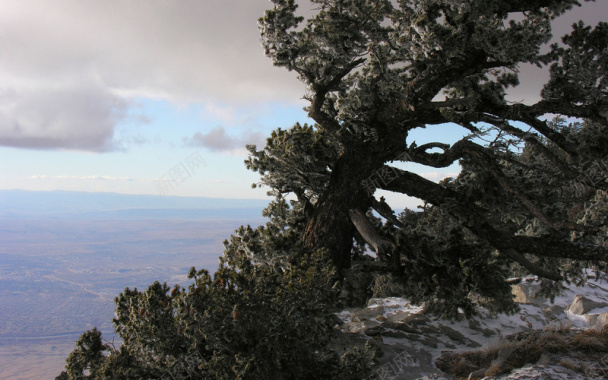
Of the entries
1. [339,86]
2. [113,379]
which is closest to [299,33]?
[339,86]

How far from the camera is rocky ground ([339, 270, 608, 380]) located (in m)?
7.09

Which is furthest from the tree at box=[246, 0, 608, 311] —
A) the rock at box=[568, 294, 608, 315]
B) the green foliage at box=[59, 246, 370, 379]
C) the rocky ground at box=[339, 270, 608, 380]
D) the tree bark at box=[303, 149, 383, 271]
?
the rock at box=[568, 294, 608, 315]

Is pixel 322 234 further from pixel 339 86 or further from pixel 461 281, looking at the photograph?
pixel 339 86

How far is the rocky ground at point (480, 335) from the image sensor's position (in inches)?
279

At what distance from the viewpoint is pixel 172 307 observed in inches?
235

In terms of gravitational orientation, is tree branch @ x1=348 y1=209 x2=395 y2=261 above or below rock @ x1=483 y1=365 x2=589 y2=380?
above

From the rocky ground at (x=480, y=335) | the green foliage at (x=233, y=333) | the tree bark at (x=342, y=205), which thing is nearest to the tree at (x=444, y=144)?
the tree bark at (x=342, y=205)

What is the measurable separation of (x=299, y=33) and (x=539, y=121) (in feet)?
18.6

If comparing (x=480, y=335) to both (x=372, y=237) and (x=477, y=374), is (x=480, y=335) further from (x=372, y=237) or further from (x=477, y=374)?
(x=372, y=237)

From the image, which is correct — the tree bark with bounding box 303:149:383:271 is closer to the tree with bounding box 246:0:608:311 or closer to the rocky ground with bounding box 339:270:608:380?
the tree with bounding box 246:0:608:311

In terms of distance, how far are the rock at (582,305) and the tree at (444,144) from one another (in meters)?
5.10

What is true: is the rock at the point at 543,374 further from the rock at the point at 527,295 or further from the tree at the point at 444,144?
the rock at the point at 527,295

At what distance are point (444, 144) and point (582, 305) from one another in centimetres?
998

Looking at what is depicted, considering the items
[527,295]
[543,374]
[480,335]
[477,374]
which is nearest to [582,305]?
[527,295]
